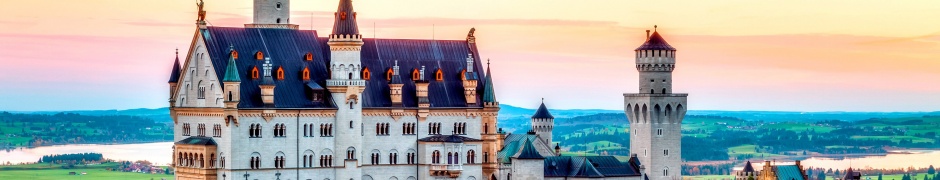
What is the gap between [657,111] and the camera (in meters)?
167

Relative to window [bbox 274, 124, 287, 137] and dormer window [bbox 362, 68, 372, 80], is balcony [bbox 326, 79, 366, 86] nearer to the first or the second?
dormer window [bbox 362, 68, 372, 80]

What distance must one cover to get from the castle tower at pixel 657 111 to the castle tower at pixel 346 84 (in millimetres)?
46576

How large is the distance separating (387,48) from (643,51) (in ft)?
136

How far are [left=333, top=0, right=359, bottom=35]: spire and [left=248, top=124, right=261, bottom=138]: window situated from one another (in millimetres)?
8674

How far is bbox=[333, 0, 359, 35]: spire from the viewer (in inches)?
4857

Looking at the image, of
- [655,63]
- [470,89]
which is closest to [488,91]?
[470,89]

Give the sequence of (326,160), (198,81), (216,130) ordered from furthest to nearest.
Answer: (326,160) < (198,81) < (216,130)

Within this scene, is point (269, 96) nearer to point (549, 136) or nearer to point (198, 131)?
point (198, 131)

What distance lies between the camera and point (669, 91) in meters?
167

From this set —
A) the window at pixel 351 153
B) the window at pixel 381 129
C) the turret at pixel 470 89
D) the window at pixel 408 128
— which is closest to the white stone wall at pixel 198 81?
the window at pixel 351 153

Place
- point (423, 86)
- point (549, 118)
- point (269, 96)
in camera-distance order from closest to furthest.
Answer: point (269, 96)
point (423, 86)
point (549, 118)

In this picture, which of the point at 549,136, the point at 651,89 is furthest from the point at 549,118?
the point at 651,89

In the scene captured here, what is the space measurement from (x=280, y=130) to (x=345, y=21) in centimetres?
870

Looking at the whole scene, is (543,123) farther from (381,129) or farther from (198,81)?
(198,81)
